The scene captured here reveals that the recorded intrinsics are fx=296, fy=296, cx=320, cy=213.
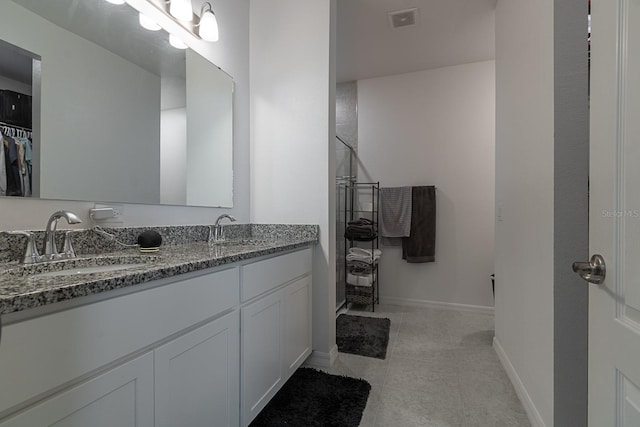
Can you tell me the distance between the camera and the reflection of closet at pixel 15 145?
0.96 metres

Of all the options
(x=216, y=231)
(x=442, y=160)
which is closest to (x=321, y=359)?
(x=216, y=231)

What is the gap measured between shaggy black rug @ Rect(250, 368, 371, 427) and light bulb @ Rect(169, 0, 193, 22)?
6.80 ft

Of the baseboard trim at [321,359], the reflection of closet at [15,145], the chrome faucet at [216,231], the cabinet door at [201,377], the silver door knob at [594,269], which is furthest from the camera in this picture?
the baseboard trim at [321,359]

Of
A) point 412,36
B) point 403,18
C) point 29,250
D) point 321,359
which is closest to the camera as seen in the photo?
point 29,250

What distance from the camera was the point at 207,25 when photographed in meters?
1.69

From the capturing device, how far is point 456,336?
2473 millimetres

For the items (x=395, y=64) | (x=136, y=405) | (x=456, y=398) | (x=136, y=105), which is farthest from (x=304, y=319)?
(x=395, y=64)

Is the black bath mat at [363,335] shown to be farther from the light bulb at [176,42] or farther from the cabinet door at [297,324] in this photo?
the light bulb at [176,42]

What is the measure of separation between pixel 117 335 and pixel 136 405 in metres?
0.21

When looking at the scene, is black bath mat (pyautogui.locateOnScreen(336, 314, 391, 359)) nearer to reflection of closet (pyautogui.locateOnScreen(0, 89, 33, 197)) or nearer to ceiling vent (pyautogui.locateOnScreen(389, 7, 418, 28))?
reflection of closet (pyautogui.locateOnScreen(0, 89, 33, 197))

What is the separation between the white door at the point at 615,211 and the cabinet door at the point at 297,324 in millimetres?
1212

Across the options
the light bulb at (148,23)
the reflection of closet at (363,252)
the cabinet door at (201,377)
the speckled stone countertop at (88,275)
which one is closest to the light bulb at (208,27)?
the light bulb at (148,23)

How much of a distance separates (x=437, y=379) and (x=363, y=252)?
1446 mm

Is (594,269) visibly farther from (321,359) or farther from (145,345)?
(321,359)
